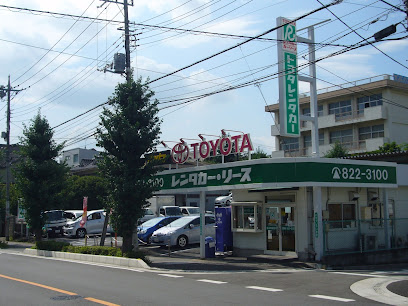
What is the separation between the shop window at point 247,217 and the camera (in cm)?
1894

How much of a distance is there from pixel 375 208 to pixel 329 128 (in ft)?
102

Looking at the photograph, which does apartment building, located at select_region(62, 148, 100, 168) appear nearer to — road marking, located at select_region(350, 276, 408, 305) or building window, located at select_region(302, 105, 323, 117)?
building window, located at select_region(302, 105, 323, 117)

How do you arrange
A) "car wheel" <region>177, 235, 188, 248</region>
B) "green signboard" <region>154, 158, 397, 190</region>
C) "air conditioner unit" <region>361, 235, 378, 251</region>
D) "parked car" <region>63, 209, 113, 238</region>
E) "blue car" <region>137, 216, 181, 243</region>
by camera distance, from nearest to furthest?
"green signboard" <region>154, 158, 397, 190</region> < "air conditioner unit" <region>361, 235, 378, 251</region> < "car wheel" <region>177, 235, 188, 248</region> < "blue car" <region>137, 216, 181, 243</region> < "parked car" <region>63, 209, 113, 238</region>

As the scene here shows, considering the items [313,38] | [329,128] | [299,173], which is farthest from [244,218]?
[329,128]

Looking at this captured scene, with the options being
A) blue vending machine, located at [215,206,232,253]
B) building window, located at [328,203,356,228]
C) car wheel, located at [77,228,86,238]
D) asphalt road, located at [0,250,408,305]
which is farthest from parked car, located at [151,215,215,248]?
car wheel, located at [77,228,86,238]

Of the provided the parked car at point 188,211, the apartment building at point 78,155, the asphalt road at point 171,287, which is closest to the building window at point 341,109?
the parked car at point 188,211

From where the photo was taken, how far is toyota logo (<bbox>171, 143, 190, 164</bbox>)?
2004 centimetres

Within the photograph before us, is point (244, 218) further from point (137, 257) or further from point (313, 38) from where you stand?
point (313, 38)

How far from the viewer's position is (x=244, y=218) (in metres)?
19.6

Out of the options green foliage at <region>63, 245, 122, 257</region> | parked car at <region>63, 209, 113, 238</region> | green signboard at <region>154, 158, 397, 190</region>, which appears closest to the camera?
green signboard at <region>154, 158, 397, 190</region>

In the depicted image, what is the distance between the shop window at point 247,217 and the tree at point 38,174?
1153 centimetres

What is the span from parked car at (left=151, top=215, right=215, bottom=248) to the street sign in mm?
7825

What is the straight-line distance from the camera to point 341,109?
49.5 metres

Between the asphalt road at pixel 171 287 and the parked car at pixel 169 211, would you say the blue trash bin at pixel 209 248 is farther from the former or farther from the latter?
the parked car at pixel 169 211
